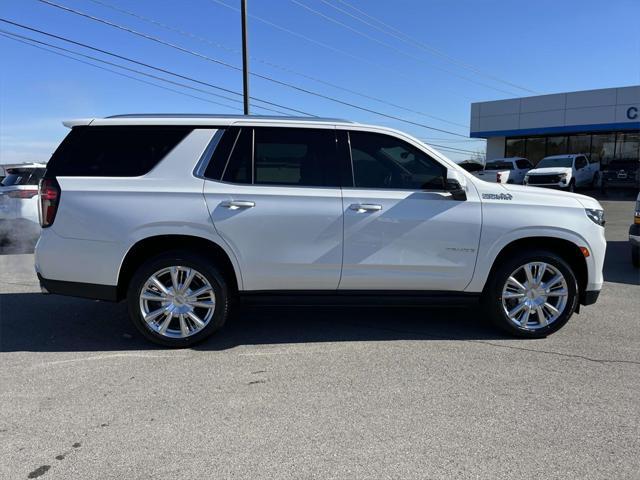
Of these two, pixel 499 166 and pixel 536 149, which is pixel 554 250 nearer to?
pixel 499 166

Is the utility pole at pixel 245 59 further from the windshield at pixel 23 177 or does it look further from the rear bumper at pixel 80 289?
the rear bumper at pixel 80 289

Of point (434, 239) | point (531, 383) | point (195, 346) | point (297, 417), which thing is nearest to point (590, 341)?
point (531, 383)

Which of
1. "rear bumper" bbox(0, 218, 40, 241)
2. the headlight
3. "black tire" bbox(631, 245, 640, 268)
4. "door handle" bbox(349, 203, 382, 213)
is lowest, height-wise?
"black tire" bbox(631, 245, 640, 268)

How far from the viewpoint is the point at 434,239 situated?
4.49 meters

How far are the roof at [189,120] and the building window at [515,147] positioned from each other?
29394 millimetres

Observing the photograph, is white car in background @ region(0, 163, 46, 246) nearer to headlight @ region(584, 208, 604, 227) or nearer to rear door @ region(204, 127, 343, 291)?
rear door @ region(204, 127, 343, 291)

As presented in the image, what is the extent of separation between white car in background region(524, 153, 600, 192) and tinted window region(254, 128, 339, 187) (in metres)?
18.7

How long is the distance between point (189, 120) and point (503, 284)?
3.28m

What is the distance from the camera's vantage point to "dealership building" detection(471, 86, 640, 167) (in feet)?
84.7

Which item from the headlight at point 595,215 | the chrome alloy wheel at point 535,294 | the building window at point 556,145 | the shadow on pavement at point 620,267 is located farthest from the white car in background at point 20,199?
the building window at point 556,145

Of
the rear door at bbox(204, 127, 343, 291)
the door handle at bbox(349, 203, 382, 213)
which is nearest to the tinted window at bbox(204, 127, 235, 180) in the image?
the rear door at bbox(204, 127, 343, 291)

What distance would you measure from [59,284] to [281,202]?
2114 millimetres

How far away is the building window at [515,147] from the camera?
3095 cm

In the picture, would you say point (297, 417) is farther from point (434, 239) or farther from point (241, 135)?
point (241, 135)
